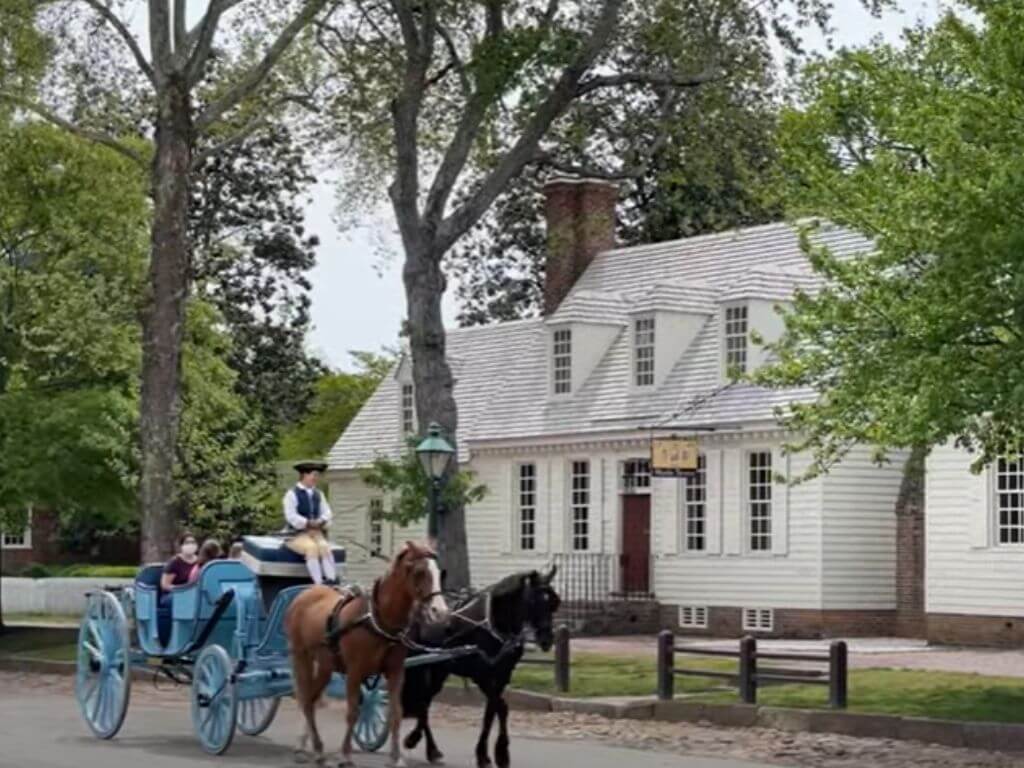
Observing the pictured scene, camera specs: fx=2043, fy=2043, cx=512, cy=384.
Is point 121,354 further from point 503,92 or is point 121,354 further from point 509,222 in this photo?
point 509,222

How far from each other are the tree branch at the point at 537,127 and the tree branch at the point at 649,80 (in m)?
0.19

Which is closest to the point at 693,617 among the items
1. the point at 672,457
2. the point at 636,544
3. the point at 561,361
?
the point at 636,544

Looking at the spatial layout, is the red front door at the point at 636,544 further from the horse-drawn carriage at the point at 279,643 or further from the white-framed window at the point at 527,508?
the horse-drawn carriage at the point at 279,643

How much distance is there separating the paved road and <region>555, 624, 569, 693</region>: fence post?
9.99ft

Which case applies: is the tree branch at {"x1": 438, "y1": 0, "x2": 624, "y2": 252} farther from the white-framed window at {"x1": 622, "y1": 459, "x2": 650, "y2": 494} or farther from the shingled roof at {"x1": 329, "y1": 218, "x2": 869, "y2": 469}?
the white-framed window at {"x1": 622, "y1": 459, "x2": 650, "y2": 494}

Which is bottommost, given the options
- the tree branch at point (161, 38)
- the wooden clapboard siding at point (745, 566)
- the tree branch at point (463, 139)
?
the wooden clapboard siding at point (745, 566)

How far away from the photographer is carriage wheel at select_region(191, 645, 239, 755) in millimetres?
18500

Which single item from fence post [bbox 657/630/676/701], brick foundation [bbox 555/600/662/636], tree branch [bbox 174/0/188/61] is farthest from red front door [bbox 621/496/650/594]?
fence post [bbox 657/630/676/701]

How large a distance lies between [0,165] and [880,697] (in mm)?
20804

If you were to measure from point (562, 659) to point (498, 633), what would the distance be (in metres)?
8.08

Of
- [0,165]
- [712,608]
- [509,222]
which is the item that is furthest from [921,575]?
[509,222]

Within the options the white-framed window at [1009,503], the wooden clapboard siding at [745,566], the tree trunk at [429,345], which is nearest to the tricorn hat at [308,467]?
the tree trunk at [429,345]

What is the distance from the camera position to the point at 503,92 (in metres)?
30.1

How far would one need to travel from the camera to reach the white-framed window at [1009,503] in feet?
108
